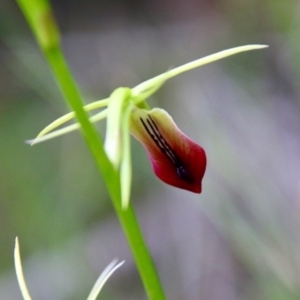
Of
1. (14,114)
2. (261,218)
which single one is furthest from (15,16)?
(261,218)

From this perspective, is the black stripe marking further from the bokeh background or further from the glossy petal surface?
the bokeh background

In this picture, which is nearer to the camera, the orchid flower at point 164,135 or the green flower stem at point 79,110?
the green flower stem at point 79,110

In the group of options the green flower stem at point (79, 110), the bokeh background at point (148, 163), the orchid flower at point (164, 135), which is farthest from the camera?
the bokeh background at point (148, 163)

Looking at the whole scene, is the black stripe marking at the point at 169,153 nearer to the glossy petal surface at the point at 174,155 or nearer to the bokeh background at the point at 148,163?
the glossy petal surface at the point at 174,155

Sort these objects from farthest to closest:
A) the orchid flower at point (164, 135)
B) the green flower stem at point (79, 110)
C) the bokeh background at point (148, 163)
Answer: the bokeh background at point (148, 163) → the orchid flower at point (164, 135) → the green flower stem at point (79, 110)

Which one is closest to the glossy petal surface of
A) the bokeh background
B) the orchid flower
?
the orchid flower

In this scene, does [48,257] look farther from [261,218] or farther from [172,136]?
[172,136]

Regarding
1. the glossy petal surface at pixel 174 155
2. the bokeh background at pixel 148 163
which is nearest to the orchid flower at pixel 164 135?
the glossy petal surface at pixel 174 155
